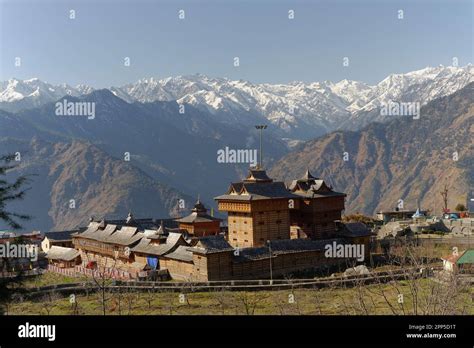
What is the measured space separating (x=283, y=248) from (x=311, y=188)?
27.7 feet

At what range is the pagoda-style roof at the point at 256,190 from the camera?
46.9 metres

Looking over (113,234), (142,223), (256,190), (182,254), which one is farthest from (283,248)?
(142,223)

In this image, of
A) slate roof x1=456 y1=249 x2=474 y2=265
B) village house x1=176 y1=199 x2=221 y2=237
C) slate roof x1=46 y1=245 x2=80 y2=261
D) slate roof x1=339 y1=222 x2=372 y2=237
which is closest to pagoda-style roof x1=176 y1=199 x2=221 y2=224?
village house x1=176 y1=199 x2=221 y2=237

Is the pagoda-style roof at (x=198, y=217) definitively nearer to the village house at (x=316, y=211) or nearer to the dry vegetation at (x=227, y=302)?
the village house at (x=316, y=211)

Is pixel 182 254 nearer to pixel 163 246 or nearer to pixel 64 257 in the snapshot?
pixel 163 246

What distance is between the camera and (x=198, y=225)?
58.3 metres

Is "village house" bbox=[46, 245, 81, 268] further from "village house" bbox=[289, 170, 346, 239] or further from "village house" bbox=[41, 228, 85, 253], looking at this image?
"village house" bbox=[289, 170, 346, 239]

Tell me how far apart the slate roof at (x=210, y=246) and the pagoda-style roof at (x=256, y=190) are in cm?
636

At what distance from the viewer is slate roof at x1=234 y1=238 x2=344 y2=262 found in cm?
4172

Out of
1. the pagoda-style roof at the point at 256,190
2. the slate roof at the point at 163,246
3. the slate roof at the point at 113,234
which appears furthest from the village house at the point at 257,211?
the slate roof at the point at 113,234

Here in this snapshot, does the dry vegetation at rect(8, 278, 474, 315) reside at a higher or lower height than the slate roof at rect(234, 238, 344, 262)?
lower

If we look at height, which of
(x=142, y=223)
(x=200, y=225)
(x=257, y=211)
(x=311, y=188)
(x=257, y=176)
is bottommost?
(x=142, y=223)

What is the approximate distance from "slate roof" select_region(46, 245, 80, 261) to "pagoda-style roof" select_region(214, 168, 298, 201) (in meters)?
18.9

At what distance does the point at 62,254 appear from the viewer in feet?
195
